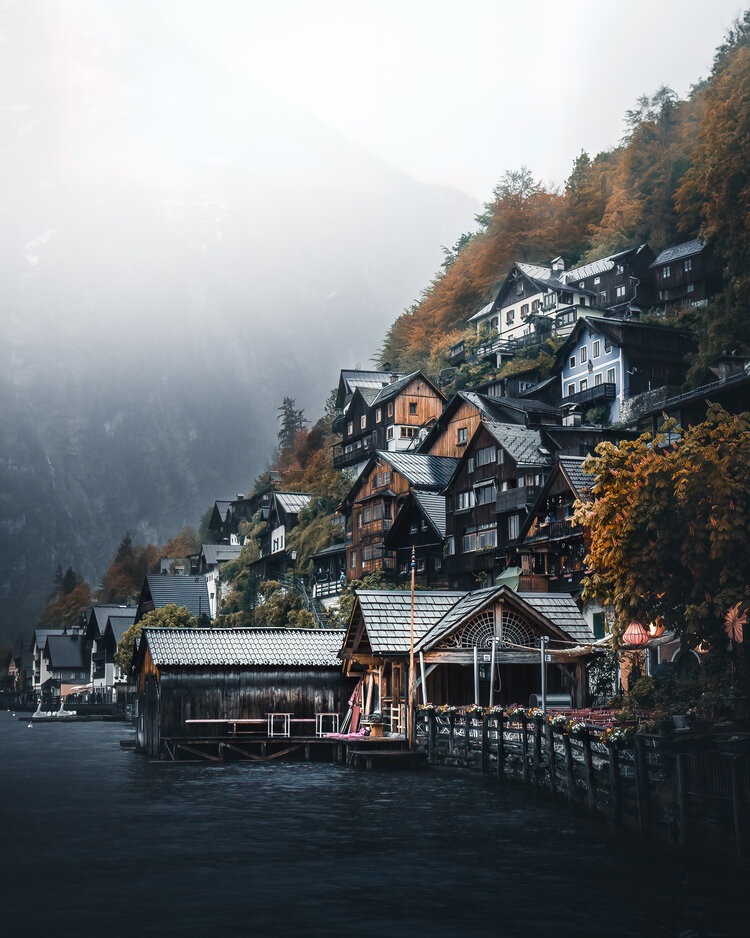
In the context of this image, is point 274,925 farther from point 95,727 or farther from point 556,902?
point 95,727

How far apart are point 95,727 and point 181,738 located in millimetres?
62158

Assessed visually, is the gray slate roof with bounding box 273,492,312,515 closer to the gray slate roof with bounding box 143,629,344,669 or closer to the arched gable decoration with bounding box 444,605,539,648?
the gray slate roof with bounding box 143,629,344,669

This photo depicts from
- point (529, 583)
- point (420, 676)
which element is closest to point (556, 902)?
point (420, 676)

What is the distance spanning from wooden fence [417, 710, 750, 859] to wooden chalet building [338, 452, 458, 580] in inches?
2110

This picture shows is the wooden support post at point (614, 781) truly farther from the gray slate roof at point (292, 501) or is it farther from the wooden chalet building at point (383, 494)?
the gray slate roof at point (292, 501)

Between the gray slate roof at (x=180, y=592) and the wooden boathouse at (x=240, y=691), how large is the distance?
252ft

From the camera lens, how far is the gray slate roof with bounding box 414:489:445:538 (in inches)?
3580

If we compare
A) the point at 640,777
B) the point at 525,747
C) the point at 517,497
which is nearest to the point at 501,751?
the point at 525,747

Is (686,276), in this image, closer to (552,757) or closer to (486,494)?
(486,494)

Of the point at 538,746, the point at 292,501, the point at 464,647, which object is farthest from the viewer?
the point at 292,501

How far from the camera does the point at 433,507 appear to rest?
92938mm

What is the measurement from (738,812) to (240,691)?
126ft

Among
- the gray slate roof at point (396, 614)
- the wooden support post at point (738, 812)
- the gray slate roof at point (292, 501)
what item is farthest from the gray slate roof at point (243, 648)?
the gray slate roof at point (292, 501)

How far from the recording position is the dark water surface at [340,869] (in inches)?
782
